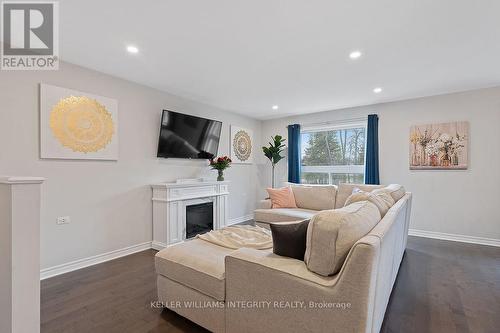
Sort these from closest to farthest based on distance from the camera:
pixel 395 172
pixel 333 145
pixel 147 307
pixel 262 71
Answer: pixel 147 307 < pixel 262 71 < pixel 395 172 < pixel 333 145

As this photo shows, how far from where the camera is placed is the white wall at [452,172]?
3.82 m

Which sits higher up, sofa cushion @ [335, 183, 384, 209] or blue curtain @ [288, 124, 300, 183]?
blue curtain @ [288, 124, 300, 183]

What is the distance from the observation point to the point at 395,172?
4590mm

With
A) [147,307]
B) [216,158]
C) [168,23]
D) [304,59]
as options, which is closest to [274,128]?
[216,158]

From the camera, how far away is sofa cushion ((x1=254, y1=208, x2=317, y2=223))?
3848mm

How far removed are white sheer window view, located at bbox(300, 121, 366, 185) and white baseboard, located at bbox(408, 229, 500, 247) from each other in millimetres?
1349

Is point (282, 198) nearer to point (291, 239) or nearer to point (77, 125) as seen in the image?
point (291, 239)

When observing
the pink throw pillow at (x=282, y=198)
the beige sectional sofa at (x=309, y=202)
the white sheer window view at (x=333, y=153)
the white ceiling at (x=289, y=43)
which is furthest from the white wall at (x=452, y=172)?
the pink throw pillow at (x=282, y=198)

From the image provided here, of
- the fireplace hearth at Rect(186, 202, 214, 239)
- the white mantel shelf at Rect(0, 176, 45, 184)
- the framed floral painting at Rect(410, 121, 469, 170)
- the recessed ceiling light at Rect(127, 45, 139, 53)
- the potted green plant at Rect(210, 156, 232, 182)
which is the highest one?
the recessed ceiling light at Rect(127, 45, 139, 53)

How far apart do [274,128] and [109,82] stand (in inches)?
150

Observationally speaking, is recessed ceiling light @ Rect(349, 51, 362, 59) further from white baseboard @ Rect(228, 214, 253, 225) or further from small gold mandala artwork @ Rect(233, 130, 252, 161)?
white baseboard @ Rect(228, 214, 253, 225)

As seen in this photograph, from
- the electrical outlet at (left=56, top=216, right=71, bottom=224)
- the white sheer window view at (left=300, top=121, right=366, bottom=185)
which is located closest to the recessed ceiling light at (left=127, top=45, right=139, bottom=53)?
the electrical outlet at (left=56, top=216, right=71, bottom=224)

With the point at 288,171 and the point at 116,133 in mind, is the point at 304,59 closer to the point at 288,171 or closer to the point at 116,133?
the point at 116,133

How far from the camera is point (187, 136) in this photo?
13.9ft
